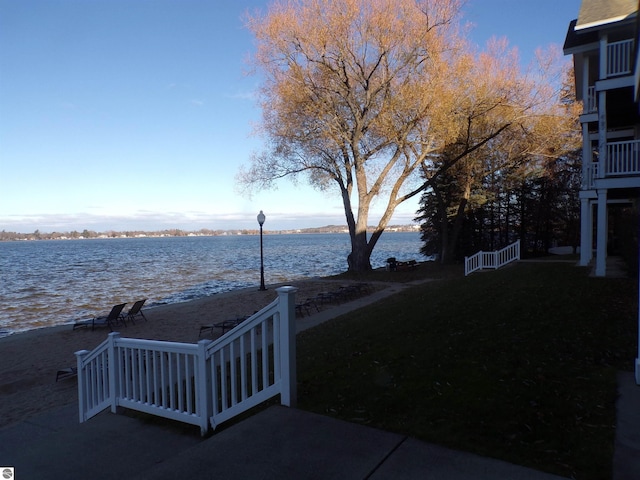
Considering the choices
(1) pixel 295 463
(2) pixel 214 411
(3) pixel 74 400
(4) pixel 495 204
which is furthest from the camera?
(4) pixel 495 204

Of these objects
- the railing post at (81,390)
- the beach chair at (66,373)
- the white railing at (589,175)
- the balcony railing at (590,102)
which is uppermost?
the balcony railing at (590,102)

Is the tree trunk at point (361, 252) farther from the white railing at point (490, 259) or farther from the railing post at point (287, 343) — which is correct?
the railing post at point (287, 343)

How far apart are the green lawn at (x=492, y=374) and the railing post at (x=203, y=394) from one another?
100 centimetres

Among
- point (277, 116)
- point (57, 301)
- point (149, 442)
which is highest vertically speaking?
point (277, 116)

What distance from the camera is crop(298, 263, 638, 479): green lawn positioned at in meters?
3.92

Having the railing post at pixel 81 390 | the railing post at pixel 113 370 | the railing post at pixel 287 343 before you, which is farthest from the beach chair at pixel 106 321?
the railing post at pixel 287 343

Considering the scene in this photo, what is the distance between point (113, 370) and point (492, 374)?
461 centimetres

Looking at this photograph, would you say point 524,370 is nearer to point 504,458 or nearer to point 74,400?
point 504,458

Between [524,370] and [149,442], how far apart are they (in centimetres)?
430

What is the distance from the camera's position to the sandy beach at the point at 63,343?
785 cm

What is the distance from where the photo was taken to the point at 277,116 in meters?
23.5

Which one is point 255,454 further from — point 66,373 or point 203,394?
point 66,373

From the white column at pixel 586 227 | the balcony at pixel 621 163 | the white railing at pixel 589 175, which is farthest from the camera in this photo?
the white column at pixel 586 227

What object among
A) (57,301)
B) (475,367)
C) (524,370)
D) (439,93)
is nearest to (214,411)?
(475,367)
